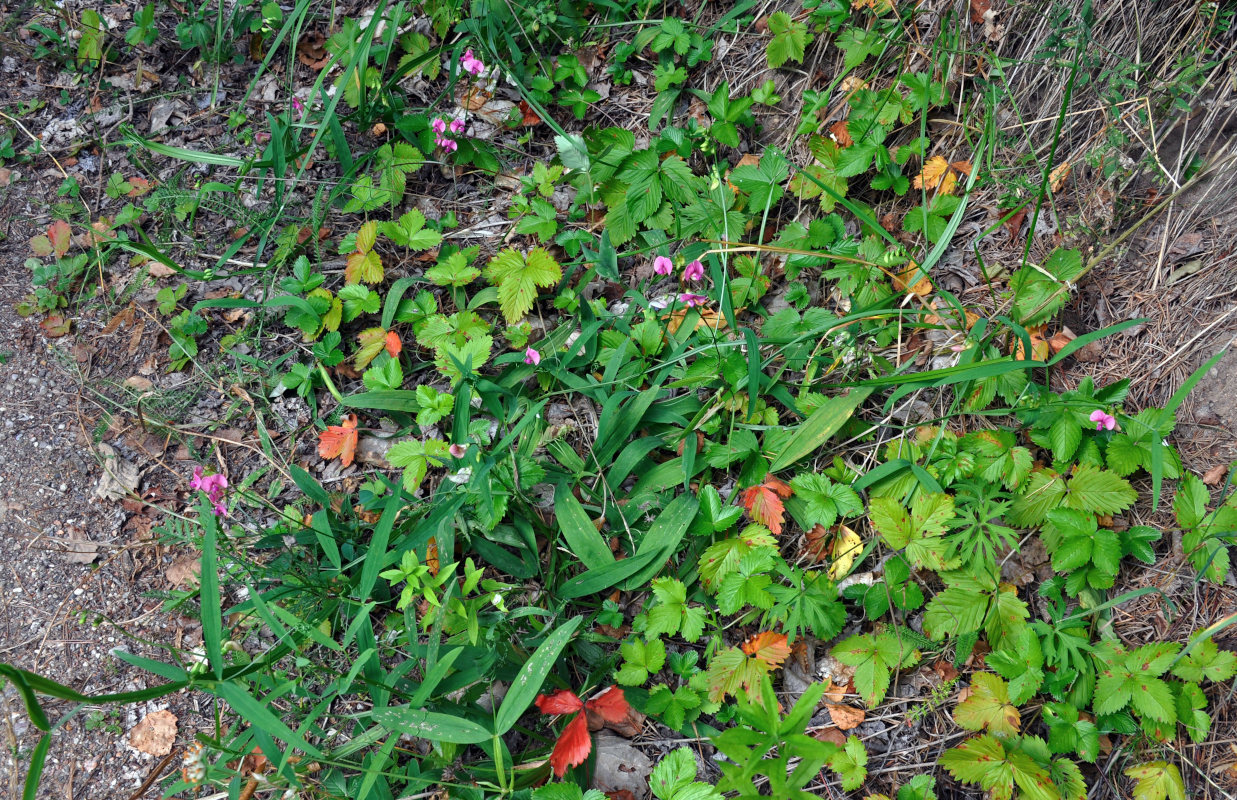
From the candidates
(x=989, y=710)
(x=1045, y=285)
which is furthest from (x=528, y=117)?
(x=989, y=710)

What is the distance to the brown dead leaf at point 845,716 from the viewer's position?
1702 millimetres

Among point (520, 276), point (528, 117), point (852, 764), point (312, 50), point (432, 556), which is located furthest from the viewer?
point (312, 50)

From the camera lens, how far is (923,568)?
5.84 feet

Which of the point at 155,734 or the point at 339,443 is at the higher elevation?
the point at 339,443

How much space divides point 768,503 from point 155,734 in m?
1.67

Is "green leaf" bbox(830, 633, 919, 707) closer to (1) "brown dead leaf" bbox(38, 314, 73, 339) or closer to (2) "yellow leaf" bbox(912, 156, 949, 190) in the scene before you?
(2) "yellow leaf" bbox(912, 156, 949, 190)

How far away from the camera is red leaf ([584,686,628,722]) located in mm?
1726

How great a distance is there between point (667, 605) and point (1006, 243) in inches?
56.0

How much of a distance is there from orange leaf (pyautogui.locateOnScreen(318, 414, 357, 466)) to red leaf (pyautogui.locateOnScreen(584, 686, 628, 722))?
996 mm

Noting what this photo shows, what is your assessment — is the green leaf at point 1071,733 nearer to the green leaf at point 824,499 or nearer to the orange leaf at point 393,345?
the green leaf at point 824,499

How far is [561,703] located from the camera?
169 cm

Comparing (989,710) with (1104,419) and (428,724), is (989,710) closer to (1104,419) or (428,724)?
(1104,419)

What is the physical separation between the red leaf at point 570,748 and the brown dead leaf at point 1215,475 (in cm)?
161

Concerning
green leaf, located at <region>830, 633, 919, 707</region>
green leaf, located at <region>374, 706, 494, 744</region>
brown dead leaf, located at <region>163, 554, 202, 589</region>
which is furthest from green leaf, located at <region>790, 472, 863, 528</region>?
brown dead leaf, located at <region>163, 554, 202, 589</region>
